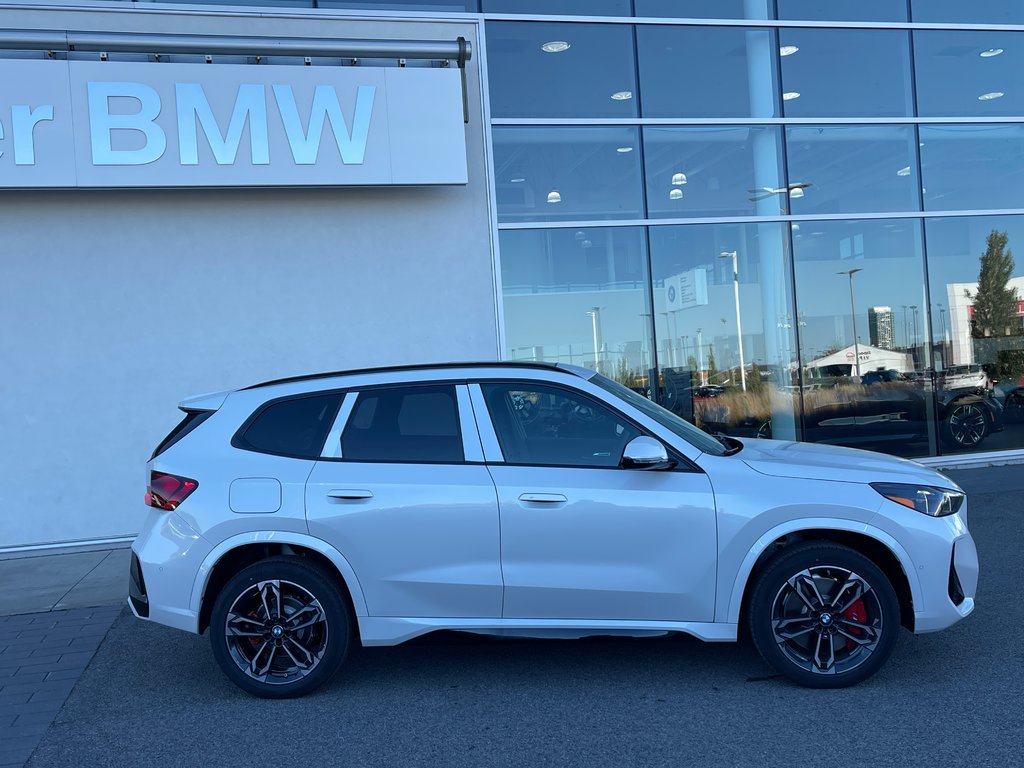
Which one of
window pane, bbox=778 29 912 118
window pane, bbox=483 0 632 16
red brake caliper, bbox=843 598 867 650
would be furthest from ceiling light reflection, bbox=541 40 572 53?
red brake caliper, bbox=843 598 867 650

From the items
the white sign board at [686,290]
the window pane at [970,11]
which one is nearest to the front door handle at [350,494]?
the white sign board at [686,290]

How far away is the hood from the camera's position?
15.1ft

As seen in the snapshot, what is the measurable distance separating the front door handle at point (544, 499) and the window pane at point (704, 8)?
Result: 8.38m

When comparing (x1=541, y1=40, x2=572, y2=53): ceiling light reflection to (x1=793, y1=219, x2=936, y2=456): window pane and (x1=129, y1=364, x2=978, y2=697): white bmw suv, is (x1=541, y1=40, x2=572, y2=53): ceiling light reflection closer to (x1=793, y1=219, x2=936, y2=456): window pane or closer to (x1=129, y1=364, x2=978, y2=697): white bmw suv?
(x1=793, y1=219, x2=936, y2=456): window pane

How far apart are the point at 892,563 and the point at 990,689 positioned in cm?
74

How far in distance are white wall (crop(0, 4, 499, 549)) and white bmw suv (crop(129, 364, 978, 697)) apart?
4.88 metres

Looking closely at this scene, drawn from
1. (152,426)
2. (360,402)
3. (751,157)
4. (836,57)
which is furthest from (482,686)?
(836,57)

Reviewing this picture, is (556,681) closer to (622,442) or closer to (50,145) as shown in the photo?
(622,442)

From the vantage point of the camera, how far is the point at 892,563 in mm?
4633

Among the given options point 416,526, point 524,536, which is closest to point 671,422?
point 524,536

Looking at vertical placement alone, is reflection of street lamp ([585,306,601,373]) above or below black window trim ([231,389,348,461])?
above

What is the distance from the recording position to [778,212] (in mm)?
11312

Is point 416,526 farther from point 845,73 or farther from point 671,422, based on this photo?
point 845,73

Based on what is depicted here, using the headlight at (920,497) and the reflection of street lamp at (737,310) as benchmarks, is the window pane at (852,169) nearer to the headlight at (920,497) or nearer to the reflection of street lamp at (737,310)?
the reflection of street lamp at (737,310)
